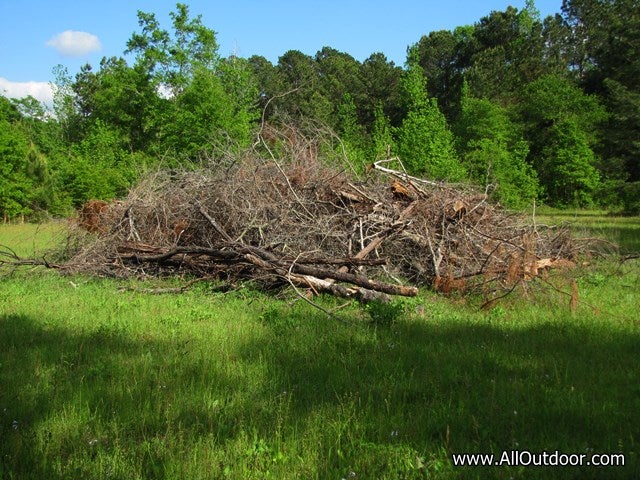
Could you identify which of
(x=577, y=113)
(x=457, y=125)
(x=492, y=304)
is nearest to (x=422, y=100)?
(x=457, y=125)

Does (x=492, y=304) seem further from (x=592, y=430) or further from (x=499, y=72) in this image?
(x=499, y=72)

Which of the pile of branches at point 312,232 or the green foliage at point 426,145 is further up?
the green foliage at point 426,145

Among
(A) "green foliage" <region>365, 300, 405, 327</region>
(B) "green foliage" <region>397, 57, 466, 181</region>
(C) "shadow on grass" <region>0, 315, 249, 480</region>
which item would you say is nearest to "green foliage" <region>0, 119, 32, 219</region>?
(B) "green foliage" <region>397, 57, 466, 181</region>

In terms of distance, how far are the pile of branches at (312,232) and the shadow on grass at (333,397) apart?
2301 mm

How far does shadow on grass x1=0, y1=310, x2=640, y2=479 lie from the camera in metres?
3.25

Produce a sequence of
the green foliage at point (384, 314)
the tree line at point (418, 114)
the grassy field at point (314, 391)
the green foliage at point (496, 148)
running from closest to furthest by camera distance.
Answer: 1. the grassy field at point (314, 391)
2. the green foliage at point (384, 314)
3. the tree line at point (418, 114)
4. the green foliage at point (496, 148)

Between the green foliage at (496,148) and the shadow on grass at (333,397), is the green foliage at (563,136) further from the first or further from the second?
the shadow on grass at (333,397)

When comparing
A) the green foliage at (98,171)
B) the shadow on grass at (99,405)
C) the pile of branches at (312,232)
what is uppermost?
the green foliage at (98,171)

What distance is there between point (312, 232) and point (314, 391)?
5.26m

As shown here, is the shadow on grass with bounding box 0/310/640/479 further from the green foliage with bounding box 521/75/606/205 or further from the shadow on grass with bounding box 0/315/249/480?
the green foliage with bounding box 521/75/606/205

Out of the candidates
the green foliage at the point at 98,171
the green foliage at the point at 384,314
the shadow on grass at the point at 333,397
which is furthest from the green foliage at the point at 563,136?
the shadow on grass at the point at 333,397

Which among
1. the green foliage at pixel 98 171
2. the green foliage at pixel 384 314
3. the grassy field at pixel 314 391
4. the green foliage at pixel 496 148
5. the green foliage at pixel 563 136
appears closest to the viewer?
the grassy field at pixel 314 391

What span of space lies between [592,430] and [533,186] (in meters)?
33.5

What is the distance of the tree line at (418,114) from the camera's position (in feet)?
90.2
